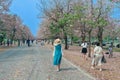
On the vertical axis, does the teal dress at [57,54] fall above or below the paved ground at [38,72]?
above

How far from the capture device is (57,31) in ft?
206

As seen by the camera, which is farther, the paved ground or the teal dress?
the teal dress

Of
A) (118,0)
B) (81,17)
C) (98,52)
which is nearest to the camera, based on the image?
(98,52)

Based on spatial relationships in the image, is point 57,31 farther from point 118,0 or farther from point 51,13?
point 118,0

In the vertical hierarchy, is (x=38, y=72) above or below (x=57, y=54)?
below

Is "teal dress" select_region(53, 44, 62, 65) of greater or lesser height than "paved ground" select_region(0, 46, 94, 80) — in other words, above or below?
above

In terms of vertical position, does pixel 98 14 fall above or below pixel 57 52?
above

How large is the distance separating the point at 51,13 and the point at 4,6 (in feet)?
33.9

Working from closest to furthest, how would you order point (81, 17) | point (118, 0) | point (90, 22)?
point (118, 0)
point (90, 22)
point (81, 17)

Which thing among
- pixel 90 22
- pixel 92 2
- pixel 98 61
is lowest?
pixel 98 61

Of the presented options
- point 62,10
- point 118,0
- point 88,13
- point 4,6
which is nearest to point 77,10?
point 88,13

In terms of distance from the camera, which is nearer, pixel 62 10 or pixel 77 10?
pixel 77 10

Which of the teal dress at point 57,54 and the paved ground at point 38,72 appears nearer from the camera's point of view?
the paved ground at point 38,72

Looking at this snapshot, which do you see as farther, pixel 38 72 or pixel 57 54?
pixel 57 54
